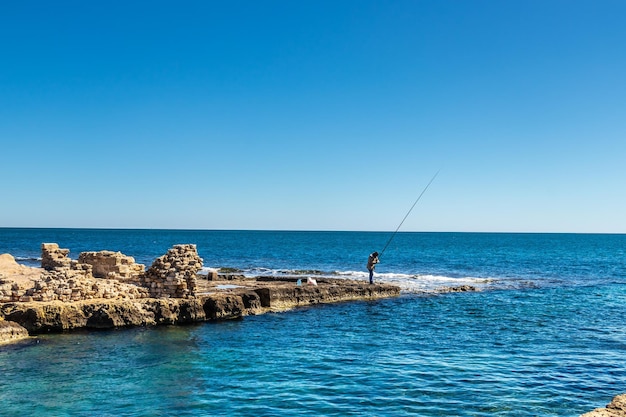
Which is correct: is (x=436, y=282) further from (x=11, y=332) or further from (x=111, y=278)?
(x=11, y=332)

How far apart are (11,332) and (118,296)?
4.15 m

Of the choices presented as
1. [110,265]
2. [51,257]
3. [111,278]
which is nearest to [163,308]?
[111,278]

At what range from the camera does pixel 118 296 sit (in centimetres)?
1933

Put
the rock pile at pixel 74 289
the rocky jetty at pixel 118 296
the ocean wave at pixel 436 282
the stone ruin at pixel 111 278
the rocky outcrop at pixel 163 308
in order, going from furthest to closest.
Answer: the ocean wave at pixel 436 282 → the stone ruin at pixel 111 278 → the rock pile at pixel 74 289 → the rocky jetty at pixel 118 296 → the rocky outcrop at pixel 163 308

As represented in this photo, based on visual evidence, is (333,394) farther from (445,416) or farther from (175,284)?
(175,284)

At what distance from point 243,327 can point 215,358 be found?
16.0 feet

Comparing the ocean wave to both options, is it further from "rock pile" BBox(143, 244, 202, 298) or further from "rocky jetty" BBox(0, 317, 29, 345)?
"rocky jetty" BBox(0, 317, 29, 345)

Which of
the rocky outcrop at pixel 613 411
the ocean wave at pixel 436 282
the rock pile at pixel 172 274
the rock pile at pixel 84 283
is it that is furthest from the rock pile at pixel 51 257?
the rocky outcrop at pixel 613 411

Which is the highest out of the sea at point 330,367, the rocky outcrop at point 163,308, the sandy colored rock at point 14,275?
the sandy colored rock at point 14,275

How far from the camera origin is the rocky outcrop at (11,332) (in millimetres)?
15281

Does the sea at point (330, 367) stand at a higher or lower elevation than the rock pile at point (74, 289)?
lower

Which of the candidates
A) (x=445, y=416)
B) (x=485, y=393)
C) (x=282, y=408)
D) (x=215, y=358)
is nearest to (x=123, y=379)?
(x=215, y=358)

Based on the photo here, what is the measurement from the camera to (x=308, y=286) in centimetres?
2666

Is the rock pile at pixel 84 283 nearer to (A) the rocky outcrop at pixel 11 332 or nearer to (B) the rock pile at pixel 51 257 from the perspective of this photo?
(B) the rock pile at pixel 51 257
